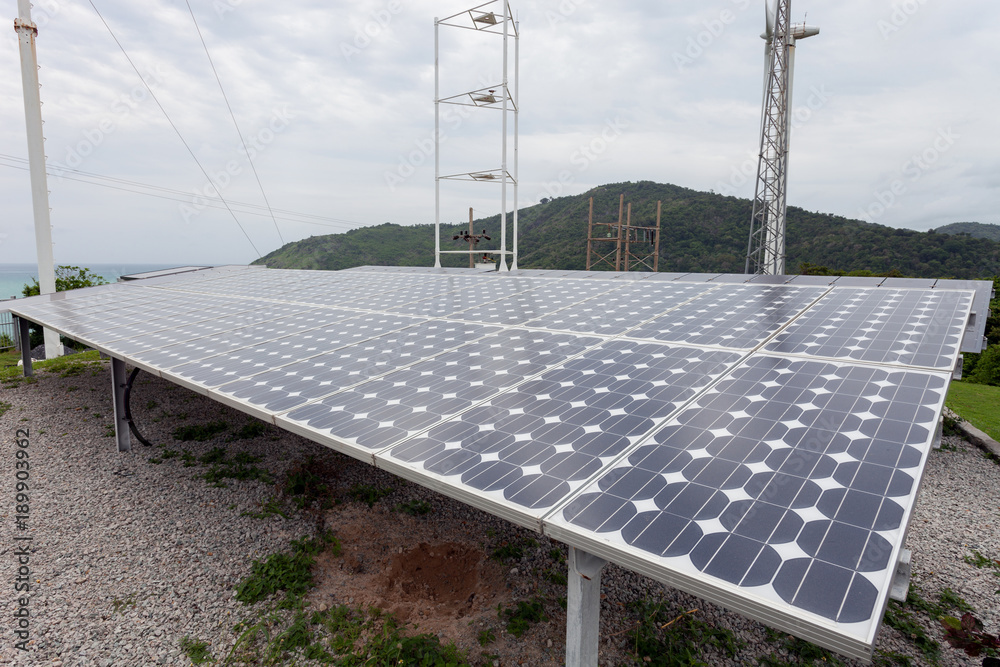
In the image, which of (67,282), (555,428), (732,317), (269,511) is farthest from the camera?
(67,282)

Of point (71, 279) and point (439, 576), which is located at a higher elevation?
point (71, 279)

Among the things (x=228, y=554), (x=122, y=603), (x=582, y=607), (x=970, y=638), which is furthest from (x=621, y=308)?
(x=122, y=603)

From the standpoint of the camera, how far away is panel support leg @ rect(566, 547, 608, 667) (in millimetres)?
3523

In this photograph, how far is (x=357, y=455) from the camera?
455 cm

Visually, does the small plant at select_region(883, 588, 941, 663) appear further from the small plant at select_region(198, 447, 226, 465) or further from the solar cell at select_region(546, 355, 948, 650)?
the small plant at select_region(198, 447, 226, 465)

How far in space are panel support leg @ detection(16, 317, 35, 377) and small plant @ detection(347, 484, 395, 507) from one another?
1589 cm

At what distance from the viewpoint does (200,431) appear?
1262 centimetres

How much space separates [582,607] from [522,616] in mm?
2868

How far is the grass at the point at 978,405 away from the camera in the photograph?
1382 cm

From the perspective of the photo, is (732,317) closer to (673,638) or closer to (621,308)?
(621,308)

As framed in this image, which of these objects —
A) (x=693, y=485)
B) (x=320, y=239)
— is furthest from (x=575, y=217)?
(x=693, y=485)

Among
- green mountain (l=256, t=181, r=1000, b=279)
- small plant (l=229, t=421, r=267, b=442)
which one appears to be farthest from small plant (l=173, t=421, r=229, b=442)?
green mountain (l=256, t=181, r=1000, b=279)

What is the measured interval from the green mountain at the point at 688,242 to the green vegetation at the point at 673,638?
131 ft

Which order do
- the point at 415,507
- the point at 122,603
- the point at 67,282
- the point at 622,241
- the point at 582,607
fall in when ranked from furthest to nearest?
the point at 622,241 → the point at 67,282 → the point at 415,507 → the point at 122,603 → the point at 582,607
